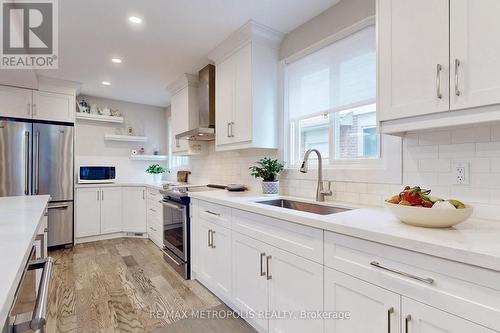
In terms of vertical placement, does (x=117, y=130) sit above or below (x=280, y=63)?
below

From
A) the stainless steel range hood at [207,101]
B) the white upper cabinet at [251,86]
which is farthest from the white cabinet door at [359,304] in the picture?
the stainless steel range hood at [207,101]

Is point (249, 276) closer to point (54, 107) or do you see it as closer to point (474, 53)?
point (474, 53)

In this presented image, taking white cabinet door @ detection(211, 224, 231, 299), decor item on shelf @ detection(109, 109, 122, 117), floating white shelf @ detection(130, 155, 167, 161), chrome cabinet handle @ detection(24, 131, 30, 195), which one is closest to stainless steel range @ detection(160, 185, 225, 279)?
white cabinet door @ detection(211, 224, 231, 299)

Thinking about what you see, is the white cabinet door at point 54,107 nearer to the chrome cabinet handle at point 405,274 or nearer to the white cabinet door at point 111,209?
the white cabinet door at point 111,209

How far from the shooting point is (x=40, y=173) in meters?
3.52

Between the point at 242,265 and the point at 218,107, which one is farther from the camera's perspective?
the point at 218,107

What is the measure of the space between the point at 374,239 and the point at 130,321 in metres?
1.91

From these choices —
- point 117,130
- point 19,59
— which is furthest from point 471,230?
point 117,130

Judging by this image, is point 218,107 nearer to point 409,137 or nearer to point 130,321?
point 409,137

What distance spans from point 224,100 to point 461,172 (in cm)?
215

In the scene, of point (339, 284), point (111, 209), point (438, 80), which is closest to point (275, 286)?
point (339, 284)

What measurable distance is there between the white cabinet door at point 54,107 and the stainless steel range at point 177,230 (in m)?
2.10

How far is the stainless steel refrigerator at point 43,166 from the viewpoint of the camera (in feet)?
10.8

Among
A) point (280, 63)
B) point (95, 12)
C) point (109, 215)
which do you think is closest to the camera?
point (95, 12)
